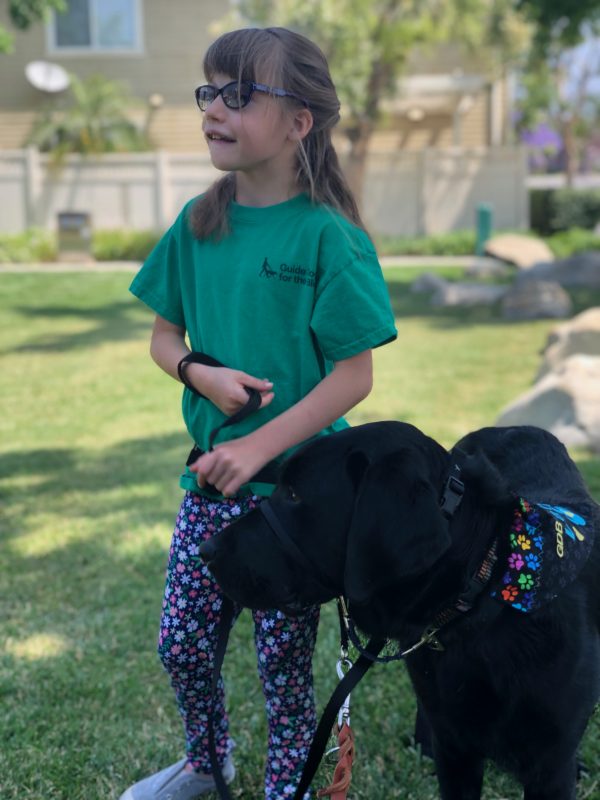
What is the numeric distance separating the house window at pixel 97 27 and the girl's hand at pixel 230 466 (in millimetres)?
21661

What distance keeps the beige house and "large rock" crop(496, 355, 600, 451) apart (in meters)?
16.1

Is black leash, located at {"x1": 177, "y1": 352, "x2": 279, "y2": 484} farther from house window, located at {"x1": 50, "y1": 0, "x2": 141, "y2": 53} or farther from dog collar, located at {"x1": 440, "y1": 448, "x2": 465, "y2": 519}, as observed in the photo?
house window, located at {"x1": 50, "y1": 0, "x2": 141, "y2": 53}

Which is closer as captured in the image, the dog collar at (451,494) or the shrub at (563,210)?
the dog collar at (451,494)

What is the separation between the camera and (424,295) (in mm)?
13742

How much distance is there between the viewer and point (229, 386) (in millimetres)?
2119

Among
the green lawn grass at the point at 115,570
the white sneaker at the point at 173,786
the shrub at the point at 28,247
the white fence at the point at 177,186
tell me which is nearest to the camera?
the white sneaker at the point at 173,786

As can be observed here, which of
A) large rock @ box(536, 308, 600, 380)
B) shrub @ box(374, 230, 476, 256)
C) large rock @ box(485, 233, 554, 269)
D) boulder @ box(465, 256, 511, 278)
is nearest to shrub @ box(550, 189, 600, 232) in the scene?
shrub @ box(374, 230, 476, 256)

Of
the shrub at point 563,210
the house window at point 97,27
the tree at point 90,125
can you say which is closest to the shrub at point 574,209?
the shrub at point 563,210

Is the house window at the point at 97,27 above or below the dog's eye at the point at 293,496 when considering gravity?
above

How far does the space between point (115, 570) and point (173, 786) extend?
179 centimetres

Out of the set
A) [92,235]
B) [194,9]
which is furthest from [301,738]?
[194,9]

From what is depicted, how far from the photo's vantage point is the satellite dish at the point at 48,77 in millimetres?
21188

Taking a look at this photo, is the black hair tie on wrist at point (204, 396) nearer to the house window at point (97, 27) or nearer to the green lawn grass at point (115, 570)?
the green lawn grass at point (115, 570)

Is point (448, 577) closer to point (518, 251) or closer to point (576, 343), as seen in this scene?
point (576, 343)
